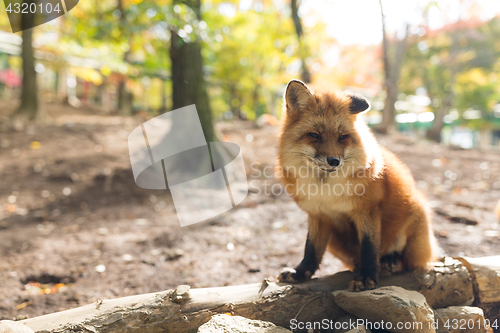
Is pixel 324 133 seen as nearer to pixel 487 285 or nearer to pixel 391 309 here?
pixel 391 309

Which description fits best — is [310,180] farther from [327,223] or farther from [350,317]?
[350,317]

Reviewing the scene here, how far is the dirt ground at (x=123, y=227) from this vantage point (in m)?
3.10

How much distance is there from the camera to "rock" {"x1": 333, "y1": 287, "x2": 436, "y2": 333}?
5.93 ft

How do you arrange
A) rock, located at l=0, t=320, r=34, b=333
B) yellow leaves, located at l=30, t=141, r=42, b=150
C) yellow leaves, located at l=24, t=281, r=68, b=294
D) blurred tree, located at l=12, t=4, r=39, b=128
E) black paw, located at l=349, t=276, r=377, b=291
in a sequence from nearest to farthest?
rock, located at l=0, t=320, r=34, b=333 → black paw, located at l=349, t=276, r=377, b=291 → yellow leaves, located at l=24, t=281, r=68, b=294 → yellow leaves, located at l=30, t=141, r=42, b=150 → blurred tree, located at l=12, t=4, r=39, b=128

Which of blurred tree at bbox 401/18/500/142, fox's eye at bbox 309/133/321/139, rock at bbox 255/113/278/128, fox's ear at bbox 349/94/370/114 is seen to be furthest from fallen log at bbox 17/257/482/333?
blurred tree at bbox 401/18/500/142

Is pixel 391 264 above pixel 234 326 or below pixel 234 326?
below

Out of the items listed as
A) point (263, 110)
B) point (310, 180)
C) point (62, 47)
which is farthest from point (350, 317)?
point (263, 110)

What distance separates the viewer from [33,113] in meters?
8.84

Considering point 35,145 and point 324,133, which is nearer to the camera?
point 324,133

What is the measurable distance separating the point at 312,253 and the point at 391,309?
2.42ft

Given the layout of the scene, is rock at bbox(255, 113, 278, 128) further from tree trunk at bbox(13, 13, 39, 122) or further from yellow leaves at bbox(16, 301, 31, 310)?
yellow leaves at bbox(16, 301, 31, 310)

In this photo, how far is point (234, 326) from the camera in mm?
1760

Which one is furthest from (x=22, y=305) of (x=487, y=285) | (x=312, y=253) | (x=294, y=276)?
(x=487, y=285)

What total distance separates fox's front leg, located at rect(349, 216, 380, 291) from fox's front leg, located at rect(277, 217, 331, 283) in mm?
333
